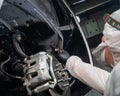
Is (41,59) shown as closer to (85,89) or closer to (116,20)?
(116,20)

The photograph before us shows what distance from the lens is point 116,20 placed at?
1.86m

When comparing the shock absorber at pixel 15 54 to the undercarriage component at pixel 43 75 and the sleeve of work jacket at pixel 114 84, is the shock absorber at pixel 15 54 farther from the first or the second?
the sleeve of work jacket at pixel 114 84

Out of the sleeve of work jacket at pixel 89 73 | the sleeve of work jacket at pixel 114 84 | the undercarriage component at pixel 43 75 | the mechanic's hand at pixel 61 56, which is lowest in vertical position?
the mechanic's hand at pixel 61 56

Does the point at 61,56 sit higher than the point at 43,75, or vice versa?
the point at 43,75

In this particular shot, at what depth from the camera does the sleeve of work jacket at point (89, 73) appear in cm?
170

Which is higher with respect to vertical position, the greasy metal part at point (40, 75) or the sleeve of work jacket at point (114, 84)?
the sleeve of work jacket at point (114, 84)

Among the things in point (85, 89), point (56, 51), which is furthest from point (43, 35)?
point (85, 89)

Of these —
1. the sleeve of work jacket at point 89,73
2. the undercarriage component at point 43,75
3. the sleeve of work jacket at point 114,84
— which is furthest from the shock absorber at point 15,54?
the sleeve of work jacket at point 114,84

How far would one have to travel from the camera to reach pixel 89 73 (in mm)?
1784

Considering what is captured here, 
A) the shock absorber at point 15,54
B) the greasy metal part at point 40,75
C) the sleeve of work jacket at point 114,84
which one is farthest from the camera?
the shock absorber at point 15,54

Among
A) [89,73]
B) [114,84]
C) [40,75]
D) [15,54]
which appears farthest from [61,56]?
[114,84]

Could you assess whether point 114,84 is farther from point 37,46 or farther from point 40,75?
point 37,46

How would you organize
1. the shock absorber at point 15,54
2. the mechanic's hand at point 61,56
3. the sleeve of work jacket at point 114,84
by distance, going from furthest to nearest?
1. the mechanic's hand at point 61,56
2. the shock absorber at point 15,54
3. the sleeve of work jacket at point 114,84

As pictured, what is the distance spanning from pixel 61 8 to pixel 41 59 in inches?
39.9
